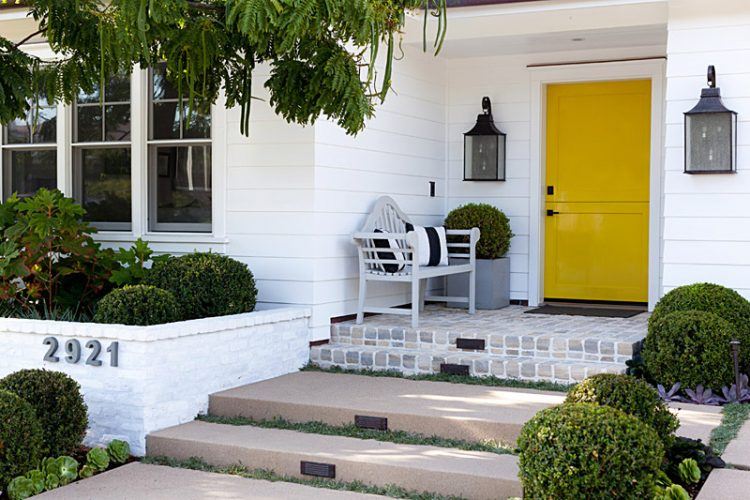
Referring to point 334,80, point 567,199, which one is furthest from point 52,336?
point 567,199

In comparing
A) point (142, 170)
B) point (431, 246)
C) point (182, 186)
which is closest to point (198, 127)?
point (182, 186)

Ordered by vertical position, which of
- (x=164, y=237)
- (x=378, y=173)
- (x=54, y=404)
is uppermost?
(x=378, y=173)

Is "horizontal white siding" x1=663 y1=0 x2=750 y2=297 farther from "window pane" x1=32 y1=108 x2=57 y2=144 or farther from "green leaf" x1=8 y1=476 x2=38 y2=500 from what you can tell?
"window pane" x1=32 y1=108 x2=57 y2=144

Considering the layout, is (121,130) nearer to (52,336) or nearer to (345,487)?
(52,336)

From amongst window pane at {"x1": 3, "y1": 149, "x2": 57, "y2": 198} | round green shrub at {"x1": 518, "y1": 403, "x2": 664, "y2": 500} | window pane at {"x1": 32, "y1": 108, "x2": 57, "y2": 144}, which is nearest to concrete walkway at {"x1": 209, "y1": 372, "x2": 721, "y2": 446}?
round green shrub at {"x1": 518, "y1": 403, "x2": 664, "y2": 500}

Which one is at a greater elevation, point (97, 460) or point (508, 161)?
point (508, 161)

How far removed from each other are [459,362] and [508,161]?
9.32ft

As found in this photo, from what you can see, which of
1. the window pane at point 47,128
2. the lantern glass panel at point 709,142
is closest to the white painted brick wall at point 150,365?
the window pane at point 47,128

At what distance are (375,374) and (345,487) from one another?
191 centimetres

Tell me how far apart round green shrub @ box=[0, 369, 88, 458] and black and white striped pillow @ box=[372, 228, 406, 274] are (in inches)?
105

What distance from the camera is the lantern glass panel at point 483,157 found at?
28.4ft

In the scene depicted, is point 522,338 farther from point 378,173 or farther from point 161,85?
point 161,85

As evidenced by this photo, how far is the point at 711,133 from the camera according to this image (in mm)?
6629

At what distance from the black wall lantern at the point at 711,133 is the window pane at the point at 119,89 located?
4336mm
